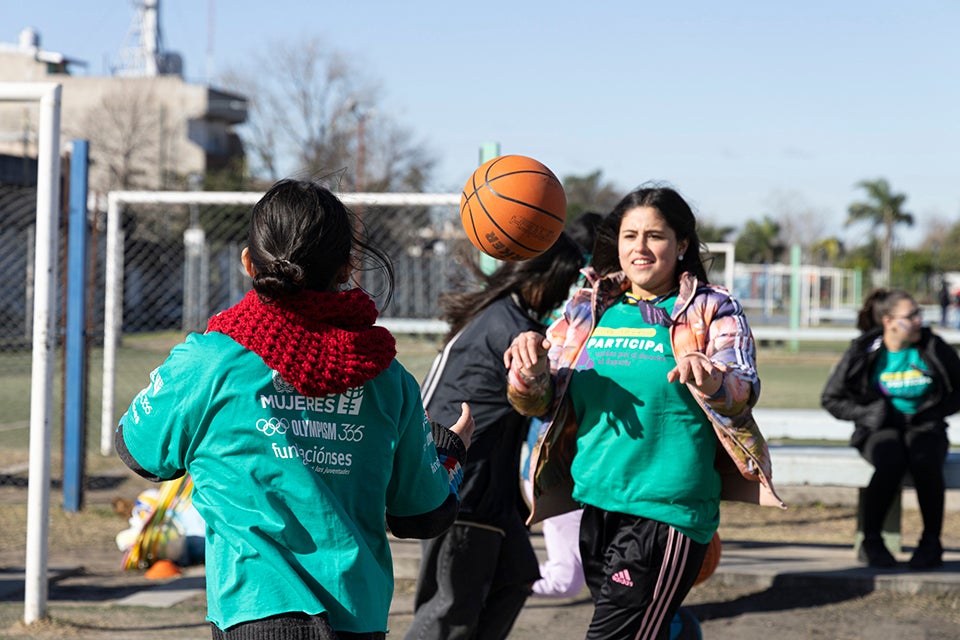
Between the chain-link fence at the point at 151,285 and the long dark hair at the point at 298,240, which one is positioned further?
the chain-link fence at the point at 151,285

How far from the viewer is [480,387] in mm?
4336

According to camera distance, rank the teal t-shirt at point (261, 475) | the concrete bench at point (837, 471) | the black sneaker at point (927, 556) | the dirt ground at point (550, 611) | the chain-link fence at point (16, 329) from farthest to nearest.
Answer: the chain-link fence at point (16, 329) < the concrete bench at point (837, 471) < the black sneaker at point (927, 556) < the dirt ground at point (550, 611) < the teal t-shirt at point (261, 475)

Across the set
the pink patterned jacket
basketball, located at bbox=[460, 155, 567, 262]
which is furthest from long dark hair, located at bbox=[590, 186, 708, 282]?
basketball, located at bbox=[460, 155, 567, 262]

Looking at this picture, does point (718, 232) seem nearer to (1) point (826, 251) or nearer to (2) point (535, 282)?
(1) point (826, 251)

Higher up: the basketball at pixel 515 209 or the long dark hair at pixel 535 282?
the basketball at pixel 515 209

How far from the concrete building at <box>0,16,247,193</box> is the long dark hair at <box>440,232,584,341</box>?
174ft

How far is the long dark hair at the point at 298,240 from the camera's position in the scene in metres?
2.40

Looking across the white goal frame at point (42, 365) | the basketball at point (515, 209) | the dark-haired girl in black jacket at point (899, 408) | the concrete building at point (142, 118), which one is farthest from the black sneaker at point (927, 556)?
the concrete building at point (142, 118)

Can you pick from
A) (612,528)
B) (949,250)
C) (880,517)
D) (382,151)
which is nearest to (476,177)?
(612,528)

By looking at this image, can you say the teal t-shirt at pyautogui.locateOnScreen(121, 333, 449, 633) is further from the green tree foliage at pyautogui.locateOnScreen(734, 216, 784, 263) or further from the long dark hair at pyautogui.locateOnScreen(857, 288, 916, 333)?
the green tree foliage at pyautogui.locateOnScreen(734, 216, 784, 263)

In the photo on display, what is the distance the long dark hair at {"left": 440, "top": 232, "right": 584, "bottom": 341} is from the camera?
14.8ft

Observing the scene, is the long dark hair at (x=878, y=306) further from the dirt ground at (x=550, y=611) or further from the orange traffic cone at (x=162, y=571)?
the orange traffic cone at (x=162, y=571)

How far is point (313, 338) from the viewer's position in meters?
2.39

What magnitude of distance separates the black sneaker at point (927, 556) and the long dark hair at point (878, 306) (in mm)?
1265
